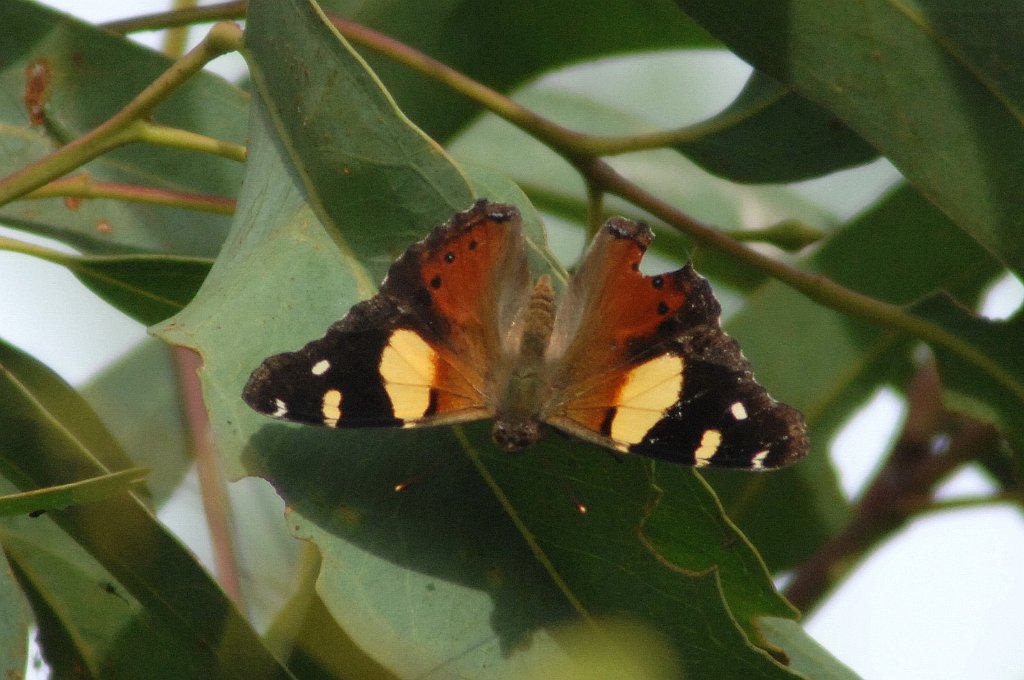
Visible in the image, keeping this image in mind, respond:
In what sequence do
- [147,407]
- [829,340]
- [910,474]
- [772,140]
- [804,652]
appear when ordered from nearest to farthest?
[804,652]
[772,140]
[829,340]
[910,474]
[147,407]

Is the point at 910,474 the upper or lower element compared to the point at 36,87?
lower

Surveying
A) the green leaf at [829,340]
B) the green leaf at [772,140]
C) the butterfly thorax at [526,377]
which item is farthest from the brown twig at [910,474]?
the butterfly thorax at [526,377]

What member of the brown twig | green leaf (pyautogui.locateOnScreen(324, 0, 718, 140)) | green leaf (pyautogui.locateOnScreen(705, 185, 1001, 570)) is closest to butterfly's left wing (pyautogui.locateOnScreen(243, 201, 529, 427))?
green leaf (pyautogui.locateOnScreen(324, 0, 718, 140))

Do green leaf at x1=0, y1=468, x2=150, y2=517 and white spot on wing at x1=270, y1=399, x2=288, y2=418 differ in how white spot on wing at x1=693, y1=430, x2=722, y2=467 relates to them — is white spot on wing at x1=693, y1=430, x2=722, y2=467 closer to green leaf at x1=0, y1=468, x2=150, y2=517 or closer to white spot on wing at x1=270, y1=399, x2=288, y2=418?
white spot on wing at x1=270, y1=399, x2=288, y2=418

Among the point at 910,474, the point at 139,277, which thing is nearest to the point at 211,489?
the point at 139,277

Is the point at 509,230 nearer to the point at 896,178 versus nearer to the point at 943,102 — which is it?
the point at 943,102

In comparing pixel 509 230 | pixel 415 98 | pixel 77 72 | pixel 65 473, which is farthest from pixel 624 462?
pixel 77 72

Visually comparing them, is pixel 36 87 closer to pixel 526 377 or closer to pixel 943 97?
pixel 526 377
